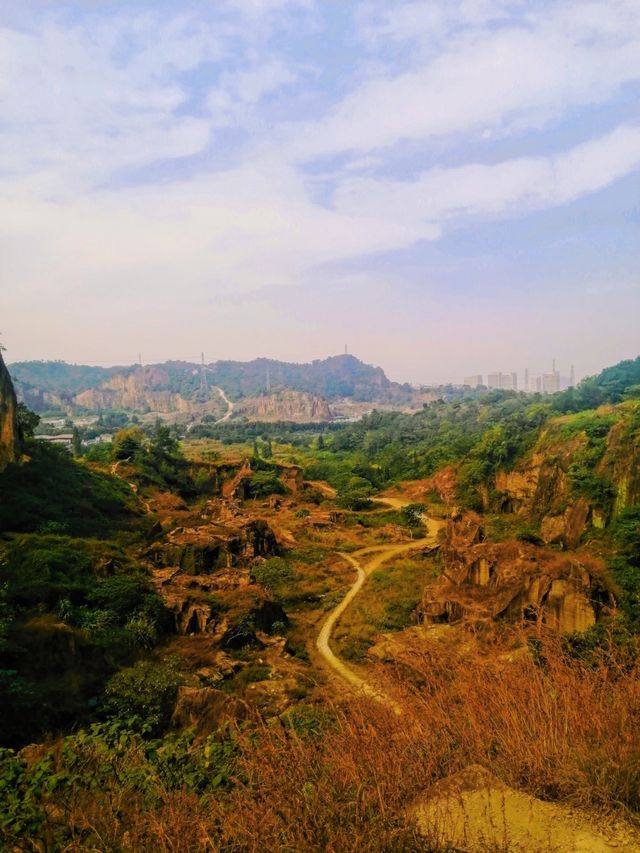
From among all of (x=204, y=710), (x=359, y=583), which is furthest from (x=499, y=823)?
(x=359, y=583)

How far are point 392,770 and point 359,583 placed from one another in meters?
18.1

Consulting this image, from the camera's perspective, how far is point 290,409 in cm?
15012

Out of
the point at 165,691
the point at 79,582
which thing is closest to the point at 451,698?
the point at 165,691

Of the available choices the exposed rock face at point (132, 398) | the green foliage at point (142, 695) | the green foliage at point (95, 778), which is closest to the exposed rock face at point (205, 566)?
the green foliage at point (142, 695)

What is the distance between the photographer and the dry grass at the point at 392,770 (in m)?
3.82

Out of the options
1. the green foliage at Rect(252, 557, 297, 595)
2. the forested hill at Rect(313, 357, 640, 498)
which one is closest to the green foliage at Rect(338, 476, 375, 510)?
the forested hill at Rect(313, 357, 640, 498)

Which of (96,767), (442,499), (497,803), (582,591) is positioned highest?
(497,803)

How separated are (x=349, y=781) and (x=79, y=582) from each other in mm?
12516

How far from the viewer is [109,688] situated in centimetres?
1019

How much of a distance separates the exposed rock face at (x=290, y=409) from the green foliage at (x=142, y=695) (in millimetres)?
133191

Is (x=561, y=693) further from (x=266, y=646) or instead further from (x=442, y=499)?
(x=442, y=499)

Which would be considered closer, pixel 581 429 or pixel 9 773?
pixel 9 773

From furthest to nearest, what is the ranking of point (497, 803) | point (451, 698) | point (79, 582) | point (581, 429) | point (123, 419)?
point (123, 419) < point (581, 429) < point (79, 582) < point (451, 698) < point (497, 803)

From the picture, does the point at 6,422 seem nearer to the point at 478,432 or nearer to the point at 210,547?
the point at 210,547
